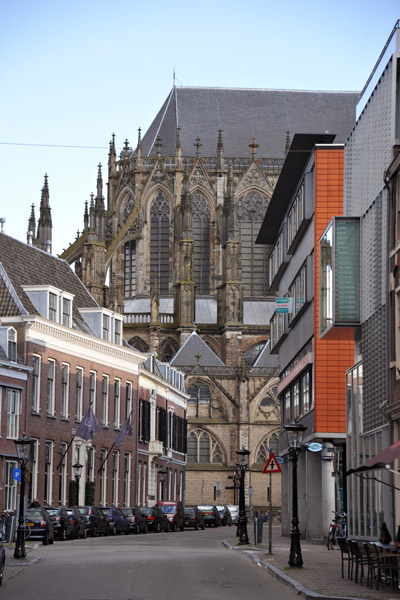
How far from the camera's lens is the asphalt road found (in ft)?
58.4

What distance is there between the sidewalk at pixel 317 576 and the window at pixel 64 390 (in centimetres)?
1691

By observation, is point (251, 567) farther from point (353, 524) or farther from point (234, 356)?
point (234, 356)

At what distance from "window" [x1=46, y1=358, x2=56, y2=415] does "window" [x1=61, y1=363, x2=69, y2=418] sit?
1096mm

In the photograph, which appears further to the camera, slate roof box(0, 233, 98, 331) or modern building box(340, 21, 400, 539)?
slate roof box(0, 233, 98, 331)

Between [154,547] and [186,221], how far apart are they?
5400 cm

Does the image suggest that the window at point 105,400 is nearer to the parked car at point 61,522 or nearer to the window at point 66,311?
the window at point 66,311

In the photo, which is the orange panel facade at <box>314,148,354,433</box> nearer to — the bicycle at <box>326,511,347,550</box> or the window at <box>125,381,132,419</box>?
the bicycle at <box>326,511,347,550</box>

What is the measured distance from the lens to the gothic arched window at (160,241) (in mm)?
88062

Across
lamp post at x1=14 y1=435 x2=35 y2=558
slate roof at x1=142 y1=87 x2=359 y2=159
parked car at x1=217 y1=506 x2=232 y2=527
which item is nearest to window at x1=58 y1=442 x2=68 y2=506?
parked car at x1=217 y1=506 x2=232 y2=527

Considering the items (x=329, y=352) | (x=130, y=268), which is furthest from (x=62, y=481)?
(x=130, y=268)

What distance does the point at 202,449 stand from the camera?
277 feet

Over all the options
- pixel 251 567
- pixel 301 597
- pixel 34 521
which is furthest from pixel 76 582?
pixel 34 521

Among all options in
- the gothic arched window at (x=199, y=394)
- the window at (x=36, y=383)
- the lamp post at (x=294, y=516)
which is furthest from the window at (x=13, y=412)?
the gothic arched window at (x=199, y=394)

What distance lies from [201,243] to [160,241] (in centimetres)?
329
